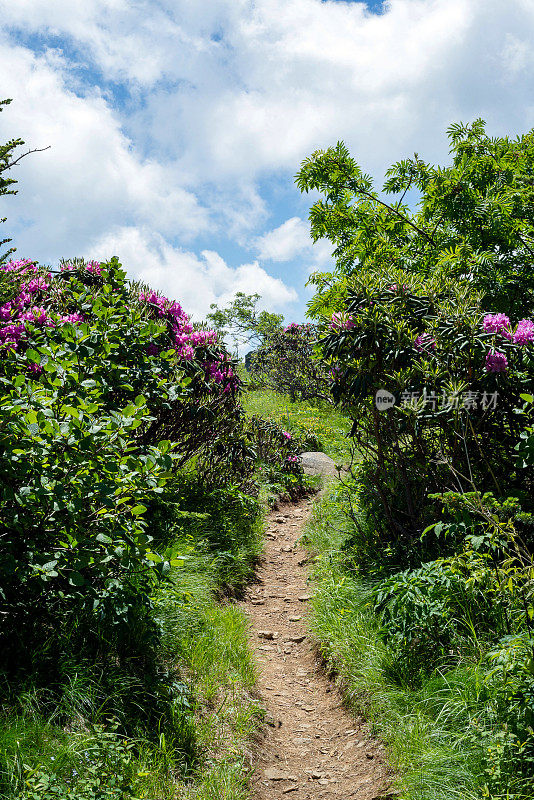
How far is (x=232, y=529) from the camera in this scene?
224 inches

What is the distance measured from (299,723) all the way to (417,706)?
0.97 m

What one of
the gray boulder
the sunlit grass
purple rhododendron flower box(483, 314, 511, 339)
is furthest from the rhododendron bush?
the gray boulder

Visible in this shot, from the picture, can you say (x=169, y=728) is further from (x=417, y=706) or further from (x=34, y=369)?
(x=34, y=369)

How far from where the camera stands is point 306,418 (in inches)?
452

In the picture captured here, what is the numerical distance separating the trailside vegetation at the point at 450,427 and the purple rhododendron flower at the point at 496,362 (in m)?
0.01

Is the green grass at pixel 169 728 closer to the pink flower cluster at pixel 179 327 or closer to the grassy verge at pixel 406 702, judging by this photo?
the grassy verge at pixel 406 702

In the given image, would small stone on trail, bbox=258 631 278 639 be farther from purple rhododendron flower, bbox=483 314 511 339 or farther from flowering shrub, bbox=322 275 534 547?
purple rhododendron flower, bbox=483 314 511 339

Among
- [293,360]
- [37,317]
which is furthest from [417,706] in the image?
[293,360]

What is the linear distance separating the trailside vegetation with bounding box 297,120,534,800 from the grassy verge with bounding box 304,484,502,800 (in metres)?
0.02

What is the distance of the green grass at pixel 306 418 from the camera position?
10086 mm

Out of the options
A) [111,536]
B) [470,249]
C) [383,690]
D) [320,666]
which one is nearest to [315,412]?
[470,249]

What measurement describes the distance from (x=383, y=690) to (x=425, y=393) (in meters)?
1.90

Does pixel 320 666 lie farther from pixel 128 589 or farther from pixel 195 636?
pixel 128 589

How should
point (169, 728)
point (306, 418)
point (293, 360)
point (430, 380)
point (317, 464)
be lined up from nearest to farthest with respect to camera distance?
point (169, 728) < point (430, 380) < point (317, 464) < point (306, 418) < point (293, 360)
